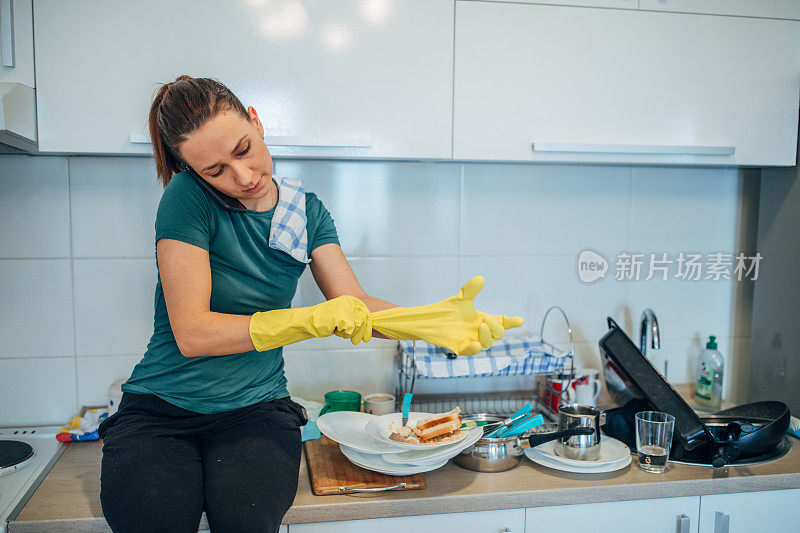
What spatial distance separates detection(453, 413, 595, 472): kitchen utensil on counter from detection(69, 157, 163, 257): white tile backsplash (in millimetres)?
945

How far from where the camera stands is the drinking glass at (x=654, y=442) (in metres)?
1.27

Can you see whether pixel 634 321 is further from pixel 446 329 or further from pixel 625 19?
pixel 446 329

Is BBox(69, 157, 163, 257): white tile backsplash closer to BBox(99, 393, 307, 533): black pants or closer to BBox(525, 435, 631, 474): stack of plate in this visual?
BBox(99, 393, 307, 533): black pants

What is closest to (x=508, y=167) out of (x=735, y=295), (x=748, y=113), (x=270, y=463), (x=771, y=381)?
(x=748, y=113)

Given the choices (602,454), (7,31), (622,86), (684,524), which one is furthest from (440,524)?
(7,31)

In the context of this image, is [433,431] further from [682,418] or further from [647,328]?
[647,328]

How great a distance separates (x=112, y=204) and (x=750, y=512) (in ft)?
5.35

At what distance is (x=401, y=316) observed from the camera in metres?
0.96

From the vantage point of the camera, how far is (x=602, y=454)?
4.36 ft

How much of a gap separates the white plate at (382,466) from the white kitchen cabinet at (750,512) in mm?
580

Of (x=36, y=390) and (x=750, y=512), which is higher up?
(x=36, y=390)

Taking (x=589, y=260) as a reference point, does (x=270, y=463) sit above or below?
below

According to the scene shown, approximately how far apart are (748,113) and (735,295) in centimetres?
58

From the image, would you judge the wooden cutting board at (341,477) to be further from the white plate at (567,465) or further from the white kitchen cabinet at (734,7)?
the white kitchen cabinet at (734,7)
